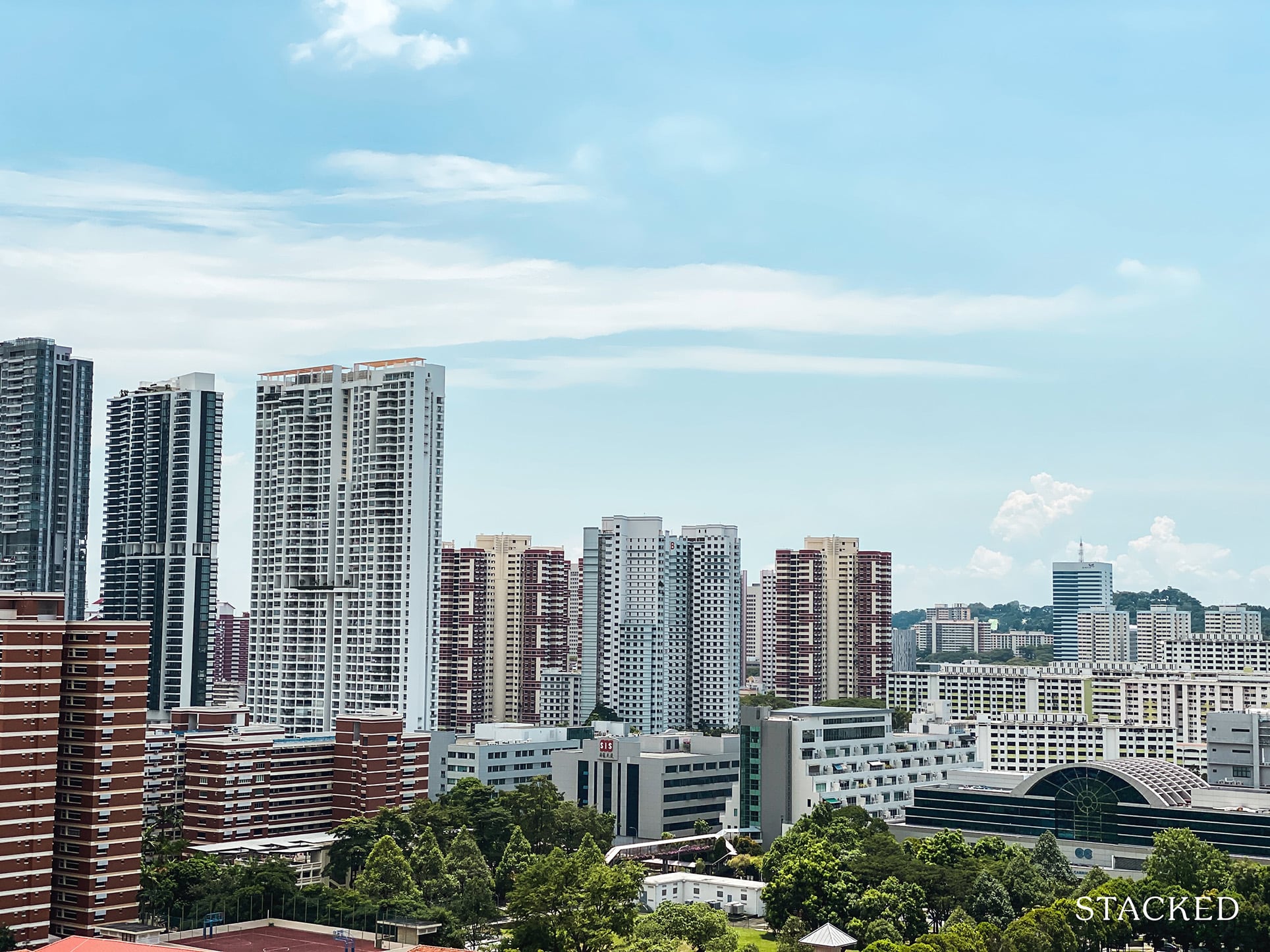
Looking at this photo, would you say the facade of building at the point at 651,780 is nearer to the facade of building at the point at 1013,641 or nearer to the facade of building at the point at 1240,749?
the facade of building at the point at 1240,749

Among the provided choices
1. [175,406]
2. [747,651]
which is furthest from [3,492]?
[747,651]

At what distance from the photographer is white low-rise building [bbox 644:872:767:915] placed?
4419 centimetres

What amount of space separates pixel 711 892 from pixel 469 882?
8395mm

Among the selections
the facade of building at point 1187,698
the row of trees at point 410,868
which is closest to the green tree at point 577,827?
the row of trees at point 410,868

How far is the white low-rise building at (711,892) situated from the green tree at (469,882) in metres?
5.14

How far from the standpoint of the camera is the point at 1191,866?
38.1m

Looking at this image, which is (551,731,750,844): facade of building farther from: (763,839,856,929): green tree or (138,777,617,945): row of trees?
(763,839,856,929): green tree

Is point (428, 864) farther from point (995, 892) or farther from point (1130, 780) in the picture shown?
point (1130, 780)

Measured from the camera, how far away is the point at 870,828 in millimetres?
45406

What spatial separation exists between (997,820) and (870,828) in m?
4.80

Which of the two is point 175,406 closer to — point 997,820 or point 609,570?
point 609,570

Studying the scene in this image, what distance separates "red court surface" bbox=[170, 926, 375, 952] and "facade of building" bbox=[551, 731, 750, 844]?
1833cm

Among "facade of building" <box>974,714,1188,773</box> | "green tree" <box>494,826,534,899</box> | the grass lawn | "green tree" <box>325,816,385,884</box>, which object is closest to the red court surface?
"green tree" <box>325,816,385,884</box>

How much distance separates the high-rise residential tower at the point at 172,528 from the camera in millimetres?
70875
